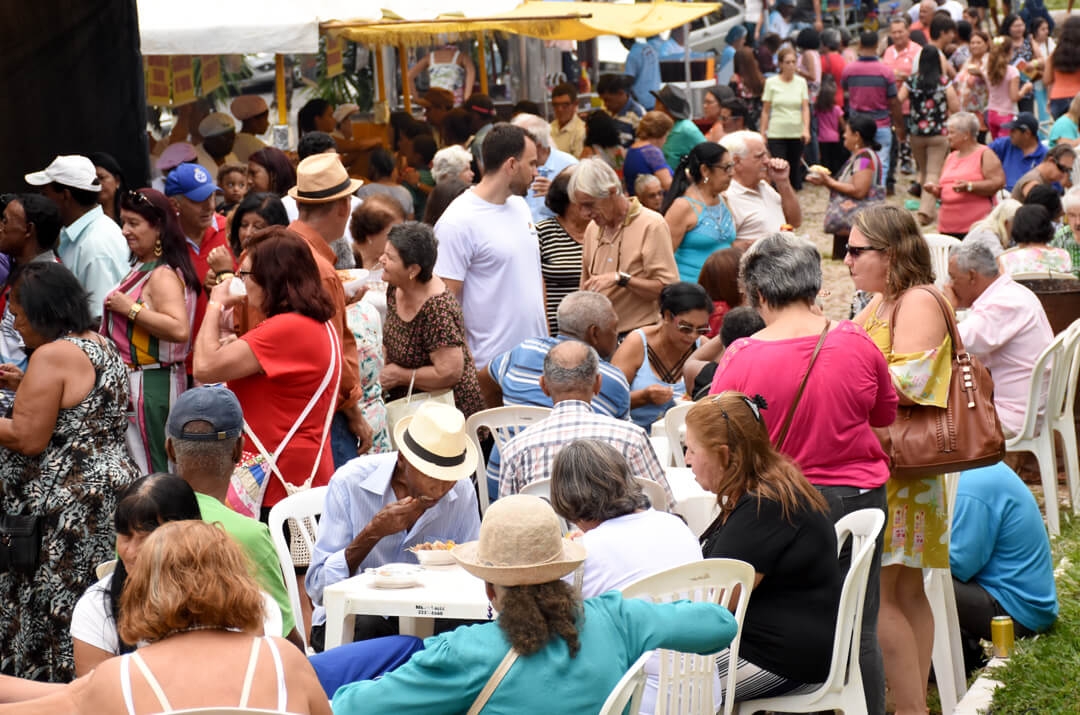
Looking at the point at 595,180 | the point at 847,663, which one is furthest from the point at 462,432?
the point at 595,180

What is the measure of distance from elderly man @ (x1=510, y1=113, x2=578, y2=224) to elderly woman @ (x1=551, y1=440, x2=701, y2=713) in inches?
Answer: 201

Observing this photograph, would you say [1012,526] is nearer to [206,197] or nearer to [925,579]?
[925,579]

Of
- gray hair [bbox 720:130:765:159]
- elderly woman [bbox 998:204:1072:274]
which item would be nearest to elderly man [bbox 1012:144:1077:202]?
elderly woman [bbox 998:204:1072:274]

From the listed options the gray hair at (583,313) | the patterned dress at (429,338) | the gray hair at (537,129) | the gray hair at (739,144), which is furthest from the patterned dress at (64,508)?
the gray hair at (739,144)

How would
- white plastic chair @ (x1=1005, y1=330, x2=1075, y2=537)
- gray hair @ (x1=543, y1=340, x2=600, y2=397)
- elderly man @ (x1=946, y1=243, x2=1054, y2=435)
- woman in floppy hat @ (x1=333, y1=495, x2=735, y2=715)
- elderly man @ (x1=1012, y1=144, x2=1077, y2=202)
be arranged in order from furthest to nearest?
elderly man @ (x1=1012, y1=144, x2=1077, y2=202) → elderly man @ (x1=946, y1=243, x2=1054, y2=435) → white plastic chair @ (x1=1005, y1=330, x2=1075, y2=537) → gray hair @ (x1=543, y1=340, x2=600, y2=397) → woman in floppy hat @ (x1=333, y1=495, x2=735, y2=715)

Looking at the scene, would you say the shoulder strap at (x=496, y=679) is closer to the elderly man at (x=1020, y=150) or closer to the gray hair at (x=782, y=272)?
the gray hair at (x=782, y=272)

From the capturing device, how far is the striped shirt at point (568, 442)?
15.0ft

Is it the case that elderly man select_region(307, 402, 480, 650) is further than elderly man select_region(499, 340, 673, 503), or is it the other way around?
elderly man select_region(499, 340, 673, 503)

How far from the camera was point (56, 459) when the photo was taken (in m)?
4.60

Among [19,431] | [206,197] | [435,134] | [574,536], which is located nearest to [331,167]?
[206,197]

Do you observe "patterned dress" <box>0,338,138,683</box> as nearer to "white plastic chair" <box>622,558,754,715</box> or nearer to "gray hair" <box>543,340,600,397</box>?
"gray hair" <box>543,340,600,397</box>

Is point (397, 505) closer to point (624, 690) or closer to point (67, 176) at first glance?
point (624, 690)

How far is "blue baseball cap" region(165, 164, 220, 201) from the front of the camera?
6.23 m

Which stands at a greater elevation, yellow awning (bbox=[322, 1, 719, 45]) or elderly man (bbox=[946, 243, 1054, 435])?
yellow awning (bbox=[322, 1, 719, 45])
